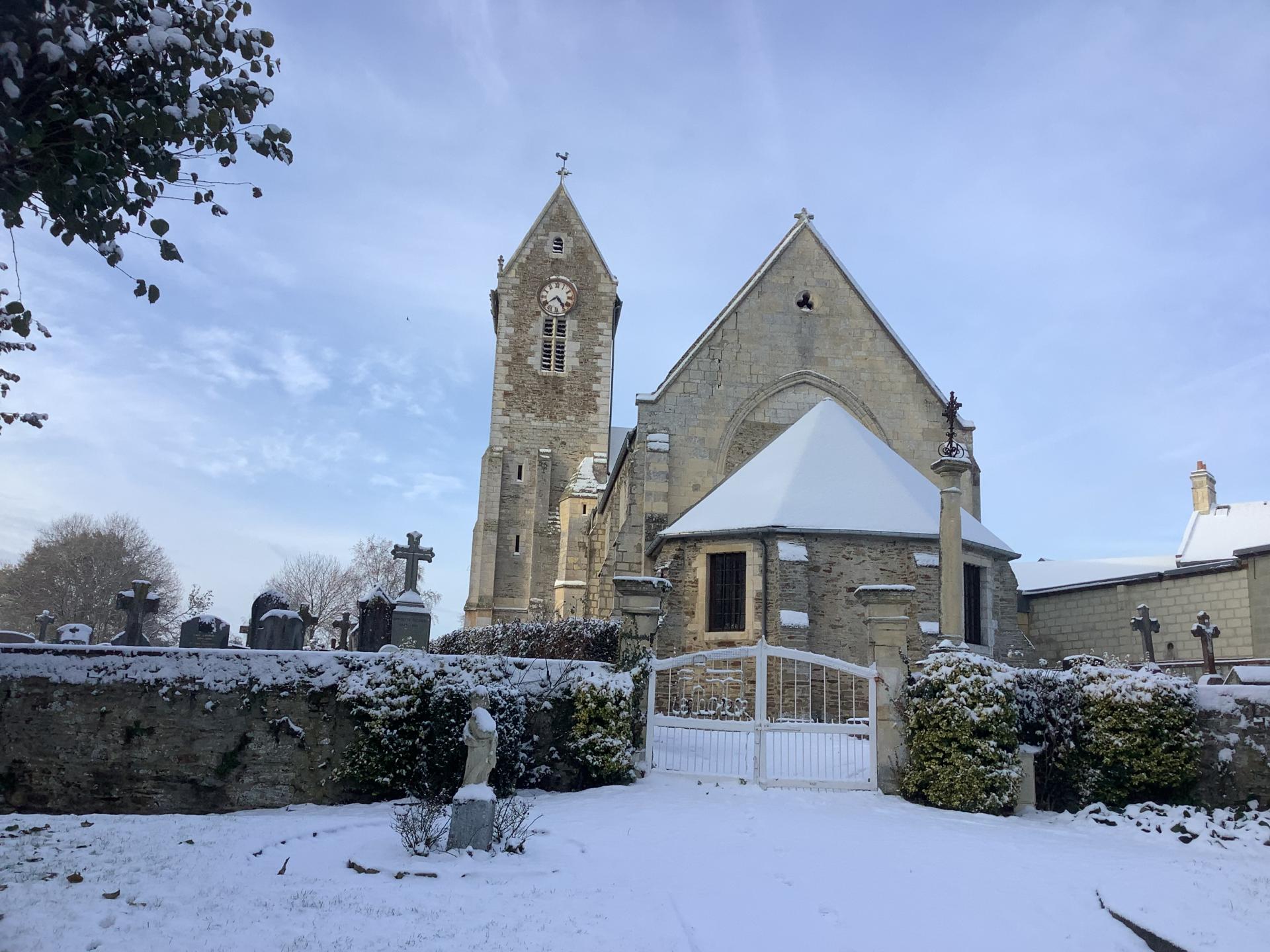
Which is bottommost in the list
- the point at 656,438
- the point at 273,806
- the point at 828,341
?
the point at 273,806

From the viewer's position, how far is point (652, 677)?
11.6 meters

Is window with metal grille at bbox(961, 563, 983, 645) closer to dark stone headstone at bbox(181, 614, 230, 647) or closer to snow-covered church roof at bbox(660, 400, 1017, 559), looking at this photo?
snow-covered church roof at bbox(660, 400, 1017, 559)

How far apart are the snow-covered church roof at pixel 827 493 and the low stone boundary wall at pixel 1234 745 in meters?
6.85

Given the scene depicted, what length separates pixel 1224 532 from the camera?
25.5m

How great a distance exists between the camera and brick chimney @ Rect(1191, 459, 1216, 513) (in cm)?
2845

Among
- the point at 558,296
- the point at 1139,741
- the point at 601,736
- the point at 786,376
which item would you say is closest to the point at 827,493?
the point at 786,376

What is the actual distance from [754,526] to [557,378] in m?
22.8

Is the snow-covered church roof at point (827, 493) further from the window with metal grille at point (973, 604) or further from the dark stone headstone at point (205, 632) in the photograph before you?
the dark stone headstone at point (205, 632)

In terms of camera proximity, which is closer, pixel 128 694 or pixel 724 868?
pixel 724 868

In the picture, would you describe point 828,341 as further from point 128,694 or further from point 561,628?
point 128,694

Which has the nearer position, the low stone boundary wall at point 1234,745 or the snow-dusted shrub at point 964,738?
the low stone boundary wall at point 1234,745

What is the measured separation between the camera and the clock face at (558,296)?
39562mm

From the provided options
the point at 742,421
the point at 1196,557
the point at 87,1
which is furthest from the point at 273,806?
the point at 1196,557

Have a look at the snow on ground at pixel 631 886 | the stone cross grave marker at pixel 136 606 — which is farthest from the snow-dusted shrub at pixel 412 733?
the stone cross grave marker at pixel 136 606
